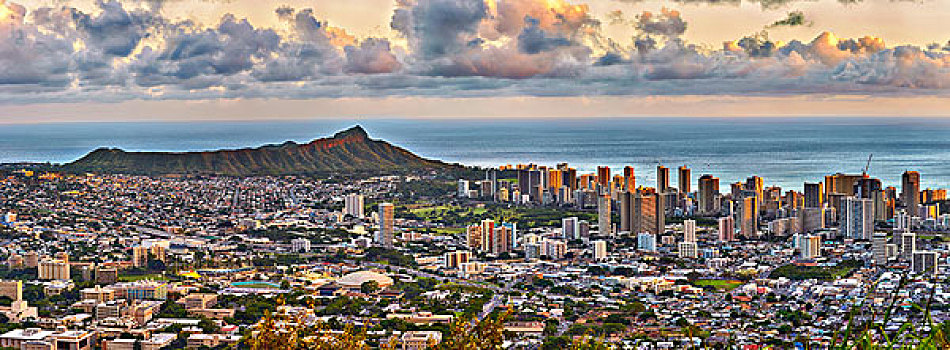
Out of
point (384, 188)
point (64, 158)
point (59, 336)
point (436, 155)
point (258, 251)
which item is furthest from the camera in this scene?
point (436, 155)

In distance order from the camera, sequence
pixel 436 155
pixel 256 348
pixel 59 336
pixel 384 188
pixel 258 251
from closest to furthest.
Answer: pixel 256 348 → pixel 59 336 → pixel 258 251 → pixel 384 188 → pixel 436 155

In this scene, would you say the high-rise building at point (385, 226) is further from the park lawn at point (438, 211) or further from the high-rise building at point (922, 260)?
the high-rise building at point (922, 260)

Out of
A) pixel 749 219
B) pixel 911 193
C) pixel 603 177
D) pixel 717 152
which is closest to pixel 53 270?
pixel 749 219

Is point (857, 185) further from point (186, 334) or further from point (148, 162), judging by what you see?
point (148, 162)

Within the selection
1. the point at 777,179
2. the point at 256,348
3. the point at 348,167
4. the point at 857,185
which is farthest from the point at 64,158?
the point at 256,348

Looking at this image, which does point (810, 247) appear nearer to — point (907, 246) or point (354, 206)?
point (907, 246)

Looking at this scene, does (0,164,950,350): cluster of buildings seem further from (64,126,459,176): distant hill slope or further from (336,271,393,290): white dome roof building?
(64,126,459,176): distant hill slope

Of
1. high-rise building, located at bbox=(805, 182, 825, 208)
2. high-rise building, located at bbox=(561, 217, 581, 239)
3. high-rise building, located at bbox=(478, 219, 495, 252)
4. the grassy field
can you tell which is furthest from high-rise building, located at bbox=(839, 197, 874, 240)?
high-rise building, located at bbox=(478, 219, 495, 252)
